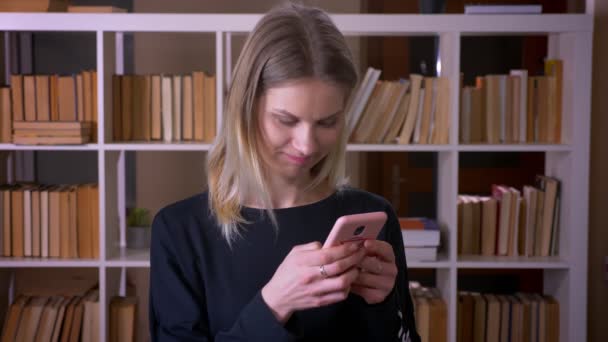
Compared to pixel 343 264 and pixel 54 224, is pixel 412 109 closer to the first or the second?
pixel 54 224

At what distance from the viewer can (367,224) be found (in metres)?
1.40

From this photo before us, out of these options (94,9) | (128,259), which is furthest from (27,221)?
(94,9)

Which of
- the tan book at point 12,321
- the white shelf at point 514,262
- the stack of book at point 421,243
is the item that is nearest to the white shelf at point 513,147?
the stack of book at point 421,243

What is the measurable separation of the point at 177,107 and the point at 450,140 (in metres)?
1.15

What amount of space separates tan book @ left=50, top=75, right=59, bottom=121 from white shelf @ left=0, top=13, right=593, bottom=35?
0.81ft

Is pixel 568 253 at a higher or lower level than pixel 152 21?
lower

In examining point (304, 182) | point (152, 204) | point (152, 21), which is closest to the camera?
point (304, 182)

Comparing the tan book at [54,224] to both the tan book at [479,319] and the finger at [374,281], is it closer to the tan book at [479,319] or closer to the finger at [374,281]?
the tan book at [479,319]

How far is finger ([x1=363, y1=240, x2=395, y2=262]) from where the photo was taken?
4.79 ft

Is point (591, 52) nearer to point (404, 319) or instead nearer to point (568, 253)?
point (568, 253)

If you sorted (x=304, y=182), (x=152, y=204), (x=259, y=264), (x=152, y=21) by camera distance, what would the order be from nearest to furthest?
(x=259, y=264) < (x=304, y=182) < (x=152, y=21) < (x=152, y=204)

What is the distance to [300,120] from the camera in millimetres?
1476

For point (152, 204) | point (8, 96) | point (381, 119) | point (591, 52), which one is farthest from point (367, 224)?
point (152, 204)

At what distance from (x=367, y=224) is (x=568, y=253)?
2.10m
